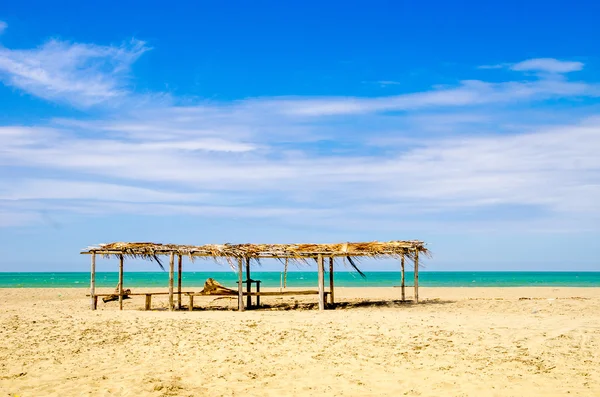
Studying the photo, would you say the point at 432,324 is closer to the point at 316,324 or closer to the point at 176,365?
the point at 316,324

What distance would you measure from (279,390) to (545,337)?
19.0 feet

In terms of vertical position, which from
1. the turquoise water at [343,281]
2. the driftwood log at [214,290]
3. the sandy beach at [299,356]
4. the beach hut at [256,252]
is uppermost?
the beach hut at [256,252]

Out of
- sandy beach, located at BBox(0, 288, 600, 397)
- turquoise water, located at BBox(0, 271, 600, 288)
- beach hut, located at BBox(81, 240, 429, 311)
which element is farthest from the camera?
turquoise water, located at BBox(0, 271, 600, 288)

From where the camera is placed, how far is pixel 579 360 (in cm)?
948

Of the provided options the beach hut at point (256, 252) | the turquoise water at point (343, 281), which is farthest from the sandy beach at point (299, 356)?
the turquoise water at point (343, 281)

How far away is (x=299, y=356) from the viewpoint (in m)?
9.84

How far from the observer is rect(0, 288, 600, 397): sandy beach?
26.6 feet

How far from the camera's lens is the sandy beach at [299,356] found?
8102 millimetres

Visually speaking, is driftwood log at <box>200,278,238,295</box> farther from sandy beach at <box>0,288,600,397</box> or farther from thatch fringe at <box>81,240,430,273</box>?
sandy beach at <box>0,288,600,397</box>

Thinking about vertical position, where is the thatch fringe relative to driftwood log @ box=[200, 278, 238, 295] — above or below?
above

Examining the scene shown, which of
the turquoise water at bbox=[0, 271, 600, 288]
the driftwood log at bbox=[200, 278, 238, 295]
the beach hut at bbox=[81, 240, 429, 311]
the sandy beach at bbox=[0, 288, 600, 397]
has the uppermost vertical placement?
the beach hut at bbox=[81, 240, 429, 311]

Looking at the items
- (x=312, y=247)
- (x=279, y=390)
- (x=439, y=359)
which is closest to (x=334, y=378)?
(x=279, y=390)

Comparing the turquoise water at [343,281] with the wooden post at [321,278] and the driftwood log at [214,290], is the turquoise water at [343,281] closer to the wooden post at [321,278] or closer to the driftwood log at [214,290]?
the driftwood log at [214,290]

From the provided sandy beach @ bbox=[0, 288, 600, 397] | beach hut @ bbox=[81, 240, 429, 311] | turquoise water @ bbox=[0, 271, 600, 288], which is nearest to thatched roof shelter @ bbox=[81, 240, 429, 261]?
beach hut @ bbox=[81, 240, 429, 311]
